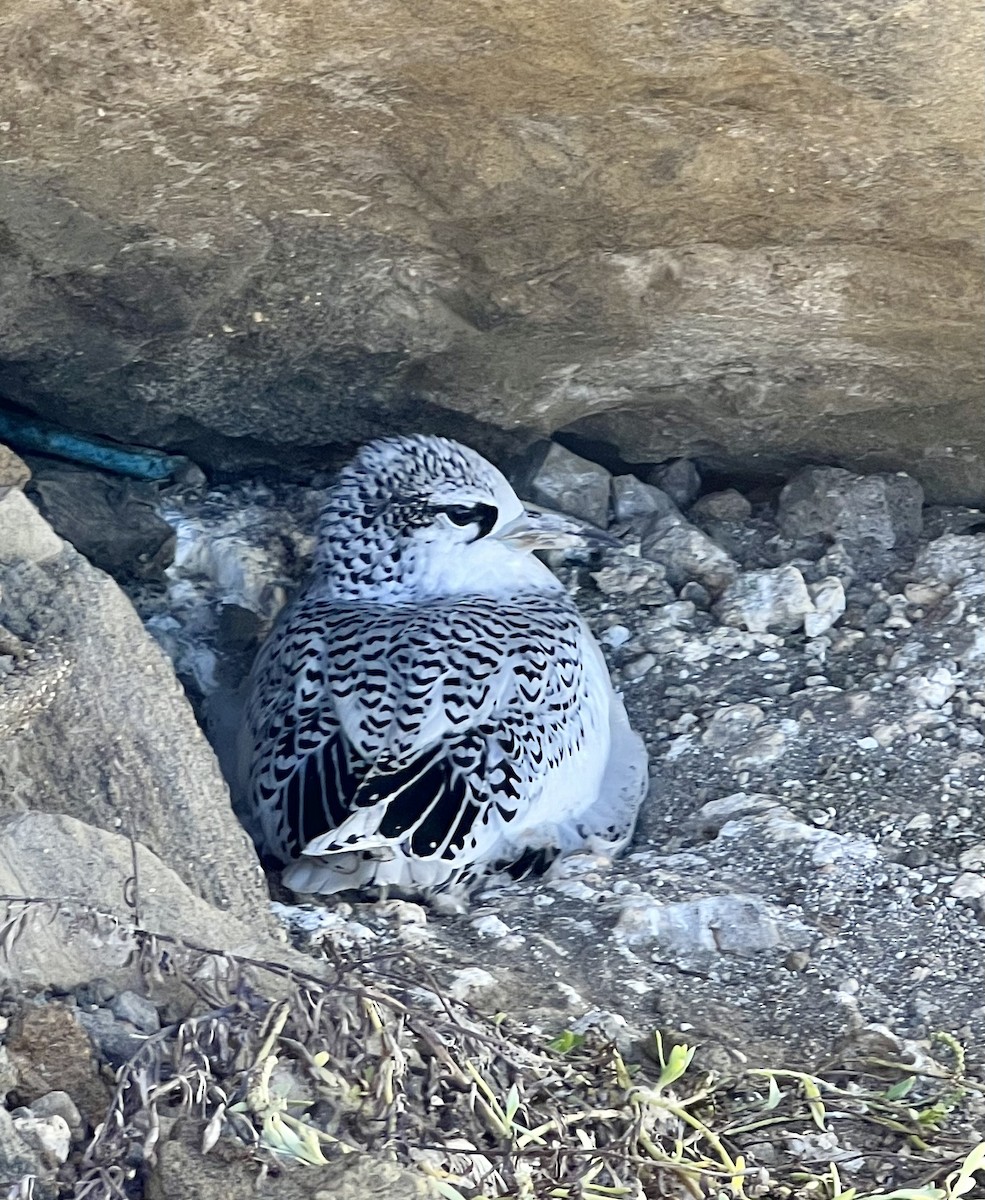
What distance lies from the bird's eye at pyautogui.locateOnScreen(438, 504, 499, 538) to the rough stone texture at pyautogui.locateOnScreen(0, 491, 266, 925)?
4.07 ft

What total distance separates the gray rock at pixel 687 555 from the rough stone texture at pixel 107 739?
5.81 ft

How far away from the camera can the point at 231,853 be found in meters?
3.08

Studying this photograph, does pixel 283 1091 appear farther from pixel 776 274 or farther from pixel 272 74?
pixel 776 274

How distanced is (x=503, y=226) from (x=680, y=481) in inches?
52.0

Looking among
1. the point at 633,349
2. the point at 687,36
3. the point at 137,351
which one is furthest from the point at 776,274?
the point at 137,351

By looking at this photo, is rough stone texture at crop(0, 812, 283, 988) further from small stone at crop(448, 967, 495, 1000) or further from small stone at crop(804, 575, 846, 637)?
small stone at crop(804, 575, 846, 637)

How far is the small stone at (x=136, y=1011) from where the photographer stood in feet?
7.82

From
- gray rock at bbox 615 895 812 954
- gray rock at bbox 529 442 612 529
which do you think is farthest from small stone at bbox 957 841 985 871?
gray rock at bbox 529 442 612 529

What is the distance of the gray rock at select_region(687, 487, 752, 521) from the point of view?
4699mm

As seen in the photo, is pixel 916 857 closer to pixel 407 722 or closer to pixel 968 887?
pixel 968 887

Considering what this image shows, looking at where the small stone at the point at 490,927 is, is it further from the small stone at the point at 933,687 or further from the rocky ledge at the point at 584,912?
the small stone at the point at 933,687

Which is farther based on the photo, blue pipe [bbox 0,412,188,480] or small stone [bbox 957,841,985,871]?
blue pipe [bbox 0,412,188,480]

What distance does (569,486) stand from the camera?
15.3ft

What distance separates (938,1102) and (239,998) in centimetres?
117
